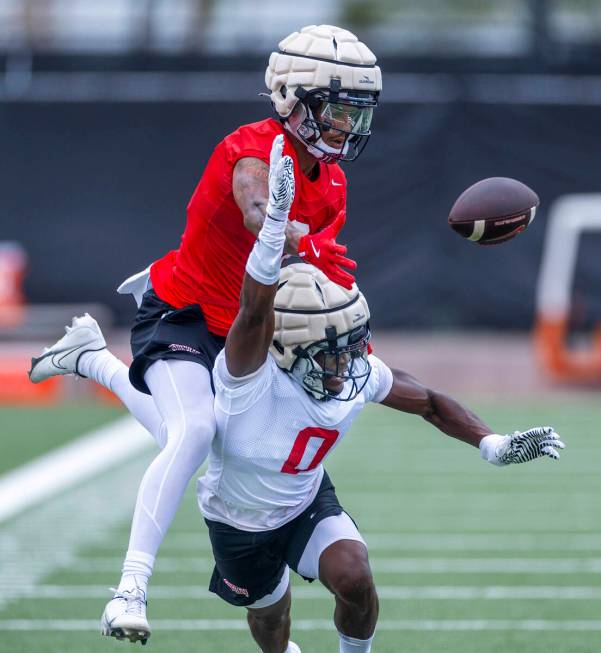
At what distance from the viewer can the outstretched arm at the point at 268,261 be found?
3.88 m

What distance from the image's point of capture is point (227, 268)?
461 cm

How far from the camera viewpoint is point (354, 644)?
4371 mm

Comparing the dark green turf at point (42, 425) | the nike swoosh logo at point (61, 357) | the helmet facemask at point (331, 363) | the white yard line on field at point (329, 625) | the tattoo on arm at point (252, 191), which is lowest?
the dark green turf at point (42, 425)

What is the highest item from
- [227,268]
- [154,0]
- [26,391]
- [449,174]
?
[227,268]

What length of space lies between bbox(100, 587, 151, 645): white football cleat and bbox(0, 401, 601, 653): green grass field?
1395mm

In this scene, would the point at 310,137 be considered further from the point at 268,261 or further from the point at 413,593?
the point at 413,593

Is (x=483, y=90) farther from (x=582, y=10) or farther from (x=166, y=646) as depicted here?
(x=166, y=646)

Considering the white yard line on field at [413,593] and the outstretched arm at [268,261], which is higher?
the outstretched arm at [268,261]

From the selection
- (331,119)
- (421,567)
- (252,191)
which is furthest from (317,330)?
(421,567)

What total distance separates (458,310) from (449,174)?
1.32m

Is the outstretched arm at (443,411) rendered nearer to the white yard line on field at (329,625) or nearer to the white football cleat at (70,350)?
the white football cleat at (70,350)

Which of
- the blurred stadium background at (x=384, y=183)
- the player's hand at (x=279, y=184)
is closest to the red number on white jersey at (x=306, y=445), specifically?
the player's hand at (x=279, y=184)

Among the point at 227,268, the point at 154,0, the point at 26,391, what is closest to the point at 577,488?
the point at 227,268

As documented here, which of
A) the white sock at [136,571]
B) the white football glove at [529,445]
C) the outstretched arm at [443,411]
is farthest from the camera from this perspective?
the outstretched arm at [443,411]
